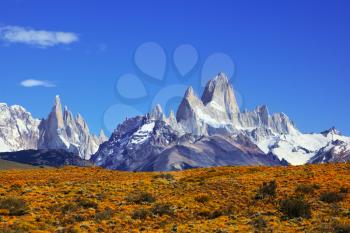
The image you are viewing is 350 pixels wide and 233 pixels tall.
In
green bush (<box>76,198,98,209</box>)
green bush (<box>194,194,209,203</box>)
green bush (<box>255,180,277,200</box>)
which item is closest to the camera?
green bush (<box>76,198,98,209</box>)

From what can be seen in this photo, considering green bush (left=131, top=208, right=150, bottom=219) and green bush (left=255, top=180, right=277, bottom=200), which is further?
green bush (left=255, top=180, right=277, bottom=200)

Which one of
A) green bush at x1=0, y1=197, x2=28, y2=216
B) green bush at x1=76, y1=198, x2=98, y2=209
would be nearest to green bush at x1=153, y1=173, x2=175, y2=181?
green bush at x1=76, y1=198, x2=98, y2=209

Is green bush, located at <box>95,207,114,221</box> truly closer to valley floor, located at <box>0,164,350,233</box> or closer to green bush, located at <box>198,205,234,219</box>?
valley floor, located at <box>0,164,350,233</box>

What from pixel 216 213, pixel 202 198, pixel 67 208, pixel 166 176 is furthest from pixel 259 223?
pixel 166 176

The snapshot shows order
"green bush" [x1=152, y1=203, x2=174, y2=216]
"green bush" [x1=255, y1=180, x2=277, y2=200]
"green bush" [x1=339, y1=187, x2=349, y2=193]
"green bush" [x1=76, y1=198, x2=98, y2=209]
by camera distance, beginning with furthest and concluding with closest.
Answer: "green bush" [x1=339, y1=187, x2=349, y2=193]
"green bush" [x1=255, y1=180, x2=277, y2=200]
"green bush" [x1=76, y1=198, x2=98, y2=209]
"green bush" [x1=152, y1=203, x2=174, y2=216]

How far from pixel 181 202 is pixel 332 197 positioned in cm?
1081

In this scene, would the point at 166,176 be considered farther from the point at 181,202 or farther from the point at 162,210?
the point at 162,210

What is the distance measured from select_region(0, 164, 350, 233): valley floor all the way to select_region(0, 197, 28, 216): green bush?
7cm

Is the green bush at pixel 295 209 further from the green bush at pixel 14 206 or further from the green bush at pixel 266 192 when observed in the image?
the green bush at pixel 14 206

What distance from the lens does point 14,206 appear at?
128 feet

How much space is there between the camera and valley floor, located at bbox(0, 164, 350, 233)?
35.4 m

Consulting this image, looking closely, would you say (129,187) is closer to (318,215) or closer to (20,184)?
(20,184)

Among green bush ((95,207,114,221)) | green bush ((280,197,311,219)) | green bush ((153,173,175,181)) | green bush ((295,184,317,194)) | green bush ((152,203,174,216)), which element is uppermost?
green bush ((153,173,175,181))

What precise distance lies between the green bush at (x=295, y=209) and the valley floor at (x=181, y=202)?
65 millimetres
